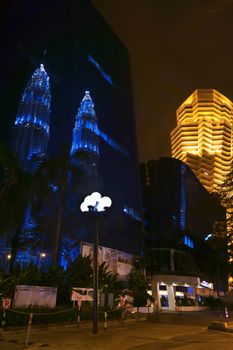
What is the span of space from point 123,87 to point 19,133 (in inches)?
1372

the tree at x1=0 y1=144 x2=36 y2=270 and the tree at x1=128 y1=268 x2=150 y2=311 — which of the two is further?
the tree at x1=128 y1=268 x2=150 y2=311

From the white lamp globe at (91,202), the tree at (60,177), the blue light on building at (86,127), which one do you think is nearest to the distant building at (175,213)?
the blue light on building at (86,127)

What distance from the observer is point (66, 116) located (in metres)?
91.5

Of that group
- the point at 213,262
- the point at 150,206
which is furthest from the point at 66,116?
the point at 213,262

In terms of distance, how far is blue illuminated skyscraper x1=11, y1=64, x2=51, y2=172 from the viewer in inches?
3578

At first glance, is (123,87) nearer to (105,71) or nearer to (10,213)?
(105,71)

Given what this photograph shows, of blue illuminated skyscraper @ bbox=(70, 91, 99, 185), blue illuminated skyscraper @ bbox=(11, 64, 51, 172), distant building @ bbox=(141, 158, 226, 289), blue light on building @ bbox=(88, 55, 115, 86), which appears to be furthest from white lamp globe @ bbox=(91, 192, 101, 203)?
blue light on building @ bbox=(88, 55, 115, 86)

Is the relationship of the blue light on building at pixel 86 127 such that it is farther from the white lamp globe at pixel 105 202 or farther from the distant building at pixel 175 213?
the white lamp globe at pixel 105 202

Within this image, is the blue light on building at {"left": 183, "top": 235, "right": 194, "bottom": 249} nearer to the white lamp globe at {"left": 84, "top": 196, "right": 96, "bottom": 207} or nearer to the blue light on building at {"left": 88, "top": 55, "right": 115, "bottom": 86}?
the blue light on building at {"left": 88, "top": 55, "right": 115, "bottom": 86}

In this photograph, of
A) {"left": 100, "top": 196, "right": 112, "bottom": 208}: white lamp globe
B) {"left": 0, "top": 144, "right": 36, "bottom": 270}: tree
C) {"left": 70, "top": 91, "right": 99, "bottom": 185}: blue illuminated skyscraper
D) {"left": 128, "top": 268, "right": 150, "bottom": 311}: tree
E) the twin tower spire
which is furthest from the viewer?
{"left": 70, "top": 91, "right": 99, "bottom": 185}: blue illuminated skyscraper

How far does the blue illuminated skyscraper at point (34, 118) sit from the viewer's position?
90.9 m

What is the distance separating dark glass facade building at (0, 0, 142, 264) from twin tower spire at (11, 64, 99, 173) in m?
0.35

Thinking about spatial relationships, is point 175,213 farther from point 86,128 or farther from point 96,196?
point 96,196

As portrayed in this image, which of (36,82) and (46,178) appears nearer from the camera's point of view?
(46,178)
